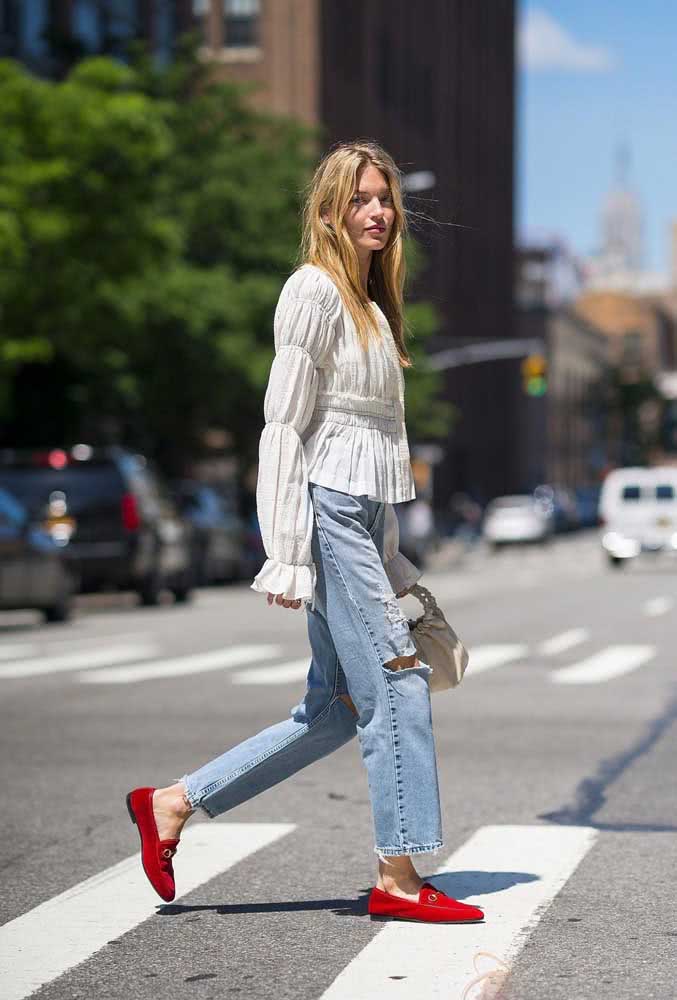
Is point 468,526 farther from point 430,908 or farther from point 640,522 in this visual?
point 430,908

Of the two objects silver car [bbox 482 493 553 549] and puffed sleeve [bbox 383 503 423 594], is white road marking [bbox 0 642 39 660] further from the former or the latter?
silver car [bbox 482 493 553 549]

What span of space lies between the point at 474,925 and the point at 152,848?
0.89m

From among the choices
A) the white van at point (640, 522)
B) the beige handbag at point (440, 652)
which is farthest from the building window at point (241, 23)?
the beige handbag at point (440, 652)

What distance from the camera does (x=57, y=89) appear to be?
2845 cm

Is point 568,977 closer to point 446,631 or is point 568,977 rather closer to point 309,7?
point 446,631

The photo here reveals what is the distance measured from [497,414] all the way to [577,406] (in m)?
20.4

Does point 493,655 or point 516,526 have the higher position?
point 493,655

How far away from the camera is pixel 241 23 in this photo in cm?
6431

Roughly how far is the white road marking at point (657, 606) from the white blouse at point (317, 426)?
17.1m

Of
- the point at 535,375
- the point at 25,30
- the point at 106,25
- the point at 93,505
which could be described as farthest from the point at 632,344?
the point at 93,505

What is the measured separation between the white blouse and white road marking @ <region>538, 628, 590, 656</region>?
10.9 meters

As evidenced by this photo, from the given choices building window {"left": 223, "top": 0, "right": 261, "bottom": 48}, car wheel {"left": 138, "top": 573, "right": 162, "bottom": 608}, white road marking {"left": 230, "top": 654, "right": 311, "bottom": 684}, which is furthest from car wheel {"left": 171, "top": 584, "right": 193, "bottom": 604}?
building window {"left": 223, "top": 0, "right": 261, "bottom": 48}

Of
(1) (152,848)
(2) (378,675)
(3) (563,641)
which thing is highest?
(2) (378,675)

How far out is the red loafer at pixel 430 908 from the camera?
5.30m
